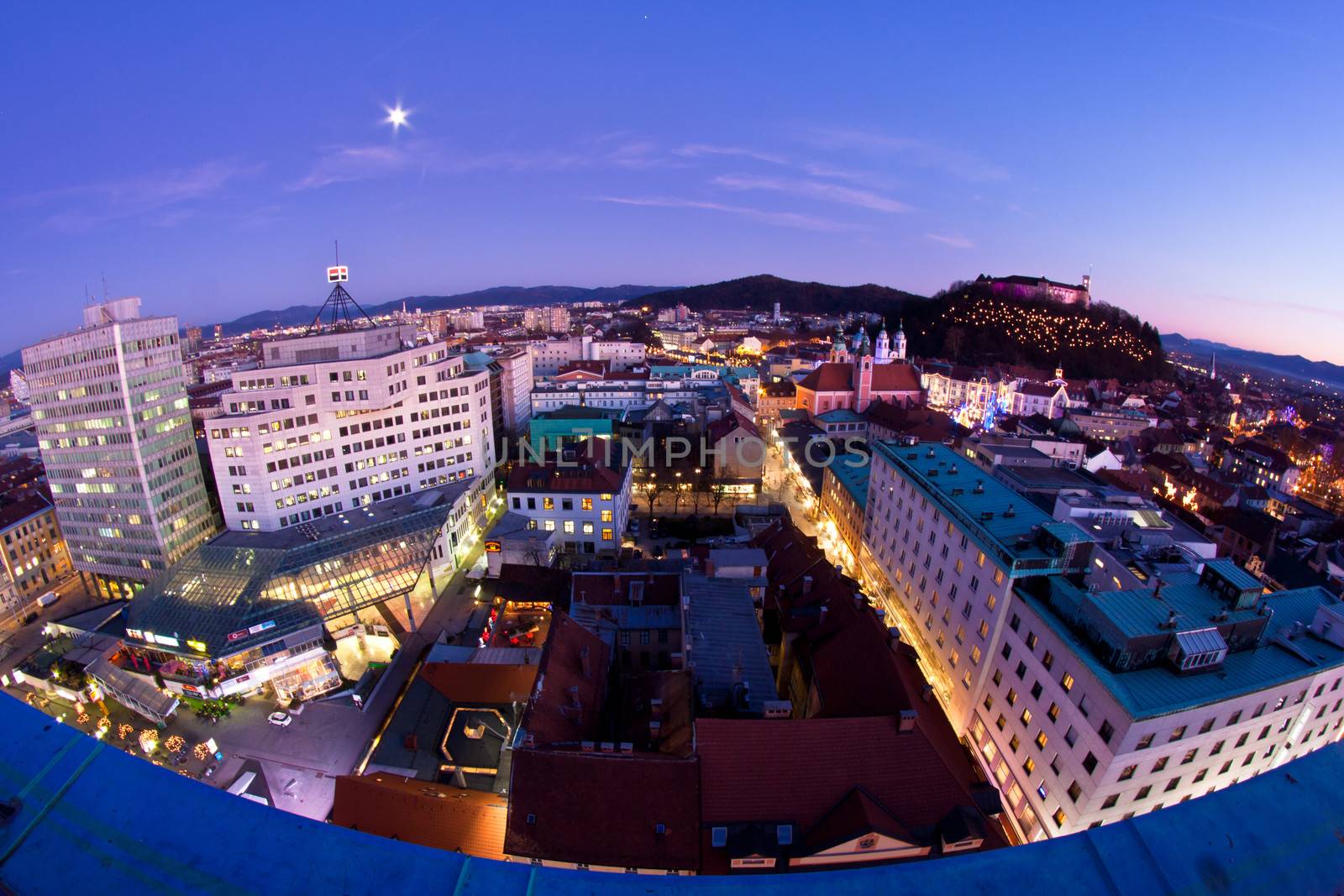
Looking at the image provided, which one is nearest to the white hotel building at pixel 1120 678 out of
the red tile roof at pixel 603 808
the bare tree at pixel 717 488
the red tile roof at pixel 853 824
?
the red tile roof at pixel 853 824

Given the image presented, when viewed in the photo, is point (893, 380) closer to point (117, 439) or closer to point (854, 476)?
point (854, 476)

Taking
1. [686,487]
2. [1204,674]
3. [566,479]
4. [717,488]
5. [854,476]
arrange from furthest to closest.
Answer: [686,487]
[717,488]
[854,476]
[566,479]
[1204,674]

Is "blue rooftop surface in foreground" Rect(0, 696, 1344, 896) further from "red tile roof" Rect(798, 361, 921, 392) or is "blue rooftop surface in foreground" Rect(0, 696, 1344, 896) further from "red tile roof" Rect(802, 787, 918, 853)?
"red tile roof" Rect(798, 361, 921, 392)

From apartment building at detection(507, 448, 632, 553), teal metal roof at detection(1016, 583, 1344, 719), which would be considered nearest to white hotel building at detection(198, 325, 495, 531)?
apartment building at detection(507, 448, 632, 553)

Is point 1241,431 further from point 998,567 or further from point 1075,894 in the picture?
point 1075,894

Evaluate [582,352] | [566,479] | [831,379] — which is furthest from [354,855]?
[582,352]

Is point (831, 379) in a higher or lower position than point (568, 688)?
higher

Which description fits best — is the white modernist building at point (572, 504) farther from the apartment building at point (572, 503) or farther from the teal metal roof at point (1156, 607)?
the teal metal roof at point (1156, 607)

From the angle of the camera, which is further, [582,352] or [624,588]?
[582,352]
